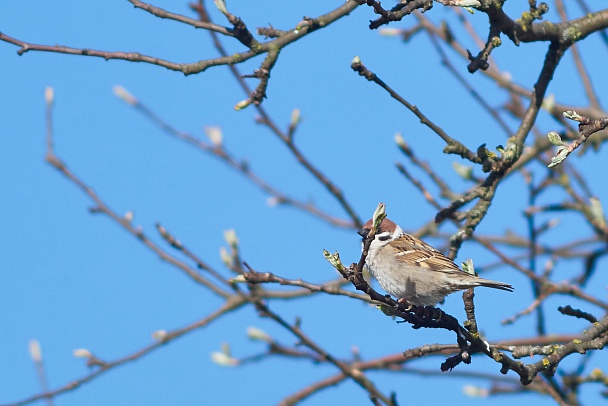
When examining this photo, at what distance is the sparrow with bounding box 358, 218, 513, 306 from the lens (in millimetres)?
3758

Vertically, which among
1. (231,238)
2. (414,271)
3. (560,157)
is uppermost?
(231,238)

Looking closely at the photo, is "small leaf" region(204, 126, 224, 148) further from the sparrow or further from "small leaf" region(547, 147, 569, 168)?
"small leaf" region(547, 147, 569, 168)

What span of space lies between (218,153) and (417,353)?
2688mm

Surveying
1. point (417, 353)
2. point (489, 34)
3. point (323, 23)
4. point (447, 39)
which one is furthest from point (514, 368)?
point (447, 39)

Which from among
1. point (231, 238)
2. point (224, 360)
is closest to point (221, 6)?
point (231, 238)

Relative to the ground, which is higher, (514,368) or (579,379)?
(579,379)

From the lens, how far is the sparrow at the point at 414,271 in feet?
12.3

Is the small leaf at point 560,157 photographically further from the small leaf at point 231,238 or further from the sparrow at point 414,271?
the small leaf at point 231,238

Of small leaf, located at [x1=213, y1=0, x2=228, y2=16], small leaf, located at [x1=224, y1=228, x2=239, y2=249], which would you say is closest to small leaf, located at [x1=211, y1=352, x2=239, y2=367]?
small leaf, located at [x1=224, y1=228, x2=239, y2=249]

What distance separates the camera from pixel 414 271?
12.9 feet

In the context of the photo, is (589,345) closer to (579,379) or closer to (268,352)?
Answer: (579,379)

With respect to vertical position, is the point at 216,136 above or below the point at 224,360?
above

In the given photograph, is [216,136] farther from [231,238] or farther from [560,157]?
[560,157]

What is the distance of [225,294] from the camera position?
4.28 metres
